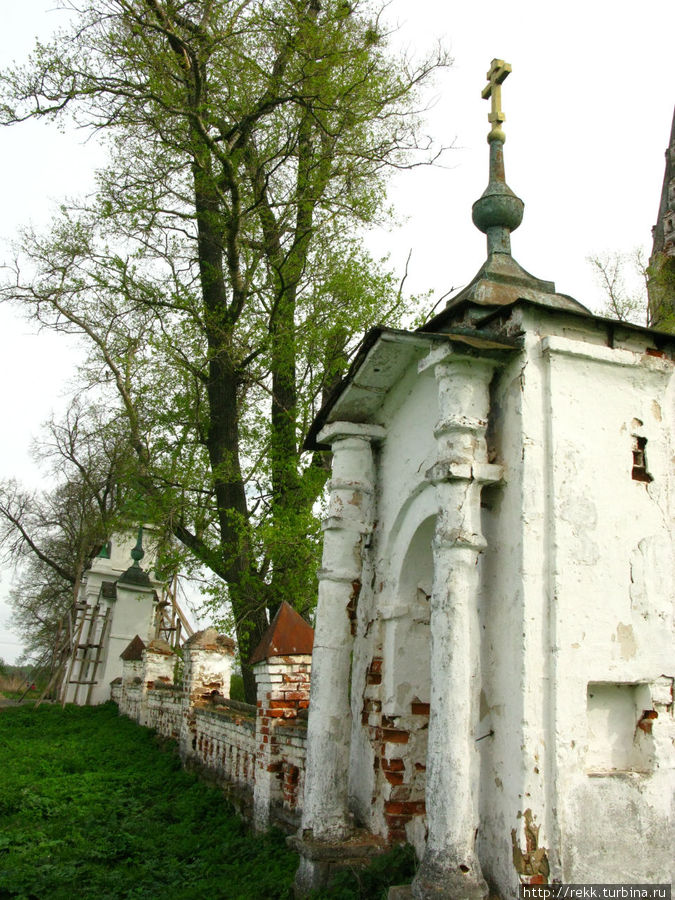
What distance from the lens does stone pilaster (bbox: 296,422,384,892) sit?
4.89 metres

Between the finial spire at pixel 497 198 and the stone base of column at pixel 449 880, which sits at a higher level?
the finial spire at pixel 497 198

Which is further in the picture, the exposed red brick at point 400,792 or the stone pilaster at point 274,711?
the stone pilaster at point 274,711

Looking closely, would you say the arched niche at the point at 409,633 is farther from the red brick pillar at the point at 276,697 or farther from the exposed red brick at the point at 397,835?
the red brick pillar at the point at 276,697

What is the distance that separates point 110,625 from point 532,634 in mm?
16803

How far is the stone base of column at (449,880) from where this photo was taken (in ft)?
11.1

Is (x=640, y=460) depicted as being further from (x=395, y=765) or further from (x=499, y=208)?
(x=395, y=765)

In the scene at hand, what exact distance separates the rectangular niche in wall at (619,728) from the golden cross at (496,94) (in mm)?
4008

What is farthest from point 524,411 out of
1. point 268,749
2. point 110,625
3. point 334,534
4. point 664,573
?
point 110,625

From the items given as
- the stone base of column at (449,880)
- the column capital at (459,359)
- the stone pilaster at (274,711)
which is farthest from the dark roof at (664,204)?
the stone base of column at (449,880)

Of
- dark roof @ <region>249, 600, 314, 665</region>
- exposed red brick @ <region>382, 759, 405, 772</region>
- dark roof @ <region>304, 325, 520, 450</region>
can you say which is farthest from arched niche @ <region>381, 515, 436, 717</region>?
dark roof @ <region>249, 600, 314, 665</region>

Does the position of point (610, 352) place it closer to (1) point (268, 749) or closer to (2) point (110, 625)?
(1) point (268, 749)

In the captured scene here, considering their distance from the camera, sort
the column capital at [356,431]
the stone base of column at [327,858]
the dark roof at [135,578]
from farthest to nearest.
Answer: the dark roof at [135,578], the column capital at [356,431], the stone base of column at [327,858]

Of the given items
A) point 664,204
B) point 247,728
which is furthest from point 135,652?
point 664,204

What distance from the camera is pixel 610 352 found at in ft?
13.4
